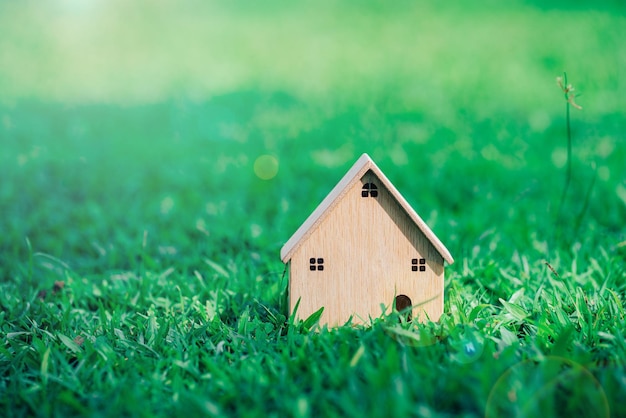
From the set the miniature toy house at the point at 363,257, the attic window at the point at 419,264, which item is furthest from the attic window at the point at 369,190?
the attic window at the point at 419,264

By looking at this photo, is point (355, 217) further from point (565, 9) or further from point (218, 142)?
point (565, 9)

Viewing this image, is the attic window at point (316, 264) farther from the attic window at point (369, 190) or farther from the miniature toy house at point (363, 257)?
the attic window at point (369, 190)

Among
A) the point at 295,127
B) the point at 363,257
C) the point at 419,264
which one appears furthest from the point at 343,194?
the point at 295,127

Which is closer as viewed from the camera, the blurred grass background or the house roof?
the house roof

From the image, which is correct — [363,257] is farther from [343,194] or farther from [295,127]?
[295,127]

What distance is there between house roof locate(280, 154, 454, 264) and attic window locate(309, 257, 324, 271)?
0.08 m

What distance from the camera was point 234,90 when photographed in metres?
7.00

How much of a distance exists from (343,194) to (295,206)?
7.21 feet

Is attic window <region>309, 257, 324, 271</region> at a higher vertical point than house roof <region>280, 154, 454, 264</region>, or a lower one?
lower

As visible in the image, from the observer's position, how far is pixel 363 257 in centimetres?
267

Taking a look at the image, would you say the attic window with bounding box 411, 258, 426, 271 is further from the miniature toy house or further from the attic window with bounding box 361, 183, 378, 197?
the attic window with bounding box 361, 183, 378, 197

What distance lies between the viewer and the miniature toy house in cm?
263

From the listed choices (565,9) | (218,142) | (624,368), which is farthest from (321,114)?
(624,368)

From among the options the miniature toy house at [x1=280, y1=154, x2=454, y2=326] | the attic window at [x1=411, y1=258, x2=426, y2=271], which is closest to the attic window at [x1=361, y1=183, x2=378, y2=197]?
the miniature toy house at [x1=280, y1=154, x2=454, y2=326]
